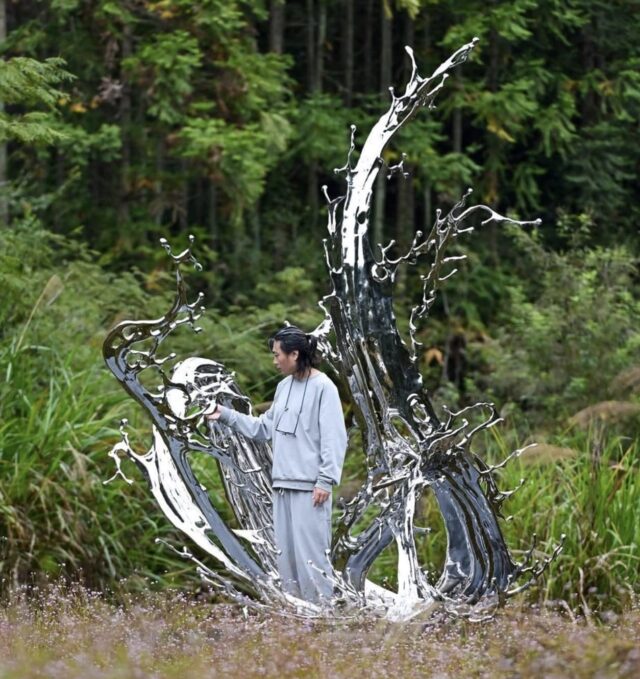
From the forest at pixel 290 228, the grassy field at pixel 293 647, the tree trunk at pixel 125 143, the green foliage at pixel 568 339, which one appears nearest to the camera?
the grassy field at pixel 293 647

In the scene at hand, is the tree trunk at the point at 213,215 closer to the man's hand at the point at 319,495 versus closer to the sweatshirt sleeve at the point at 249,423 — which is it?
the sweatshirt sleeve at the point at 249,423

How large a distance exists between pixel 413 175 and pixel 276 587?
39.2ft

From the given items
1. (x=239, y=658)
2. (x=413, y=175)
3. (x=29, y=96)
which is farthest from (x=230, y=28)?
(x=239, y=658)

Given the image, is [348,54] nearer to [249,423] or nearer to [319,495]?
[249,423]

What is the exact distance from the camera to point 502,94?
16.9 m

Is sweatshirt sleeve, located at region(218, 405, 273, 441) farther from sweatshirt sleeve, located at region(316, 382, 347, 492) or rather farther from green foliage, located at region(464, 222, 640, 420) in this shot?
green foliage, located at region(464, 222, 640, 420)

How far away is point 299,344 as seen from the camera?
698cm

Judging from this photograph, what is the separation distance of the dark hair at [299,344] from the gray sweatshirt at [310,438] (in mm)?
79

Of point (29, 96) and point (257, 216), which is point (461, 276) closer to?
point (257, 216)

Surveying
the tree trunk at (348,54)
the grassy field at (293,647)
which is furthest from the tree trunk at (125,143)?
the grassy field at (293,647)

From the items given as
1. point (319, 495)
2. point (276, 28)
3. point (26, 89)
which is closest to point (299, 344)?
point (319, 495)

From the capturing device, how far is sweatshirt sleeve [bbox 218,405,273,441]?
7.20m

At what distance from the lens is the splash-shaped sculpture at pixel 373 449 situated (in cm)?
700

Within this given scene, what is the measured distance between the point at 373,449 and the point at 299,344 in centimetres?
65
